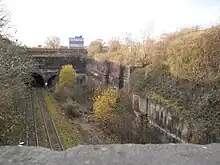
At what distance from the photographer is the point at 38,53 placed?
5378cm

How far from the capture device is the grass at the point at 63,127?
67.7ft

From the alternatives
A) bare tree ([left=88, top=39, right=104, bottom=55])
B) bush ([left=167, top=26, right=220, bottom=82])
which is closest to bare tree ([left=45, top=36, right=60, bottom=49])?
bare tree ([left=88, top=39, right=104, bottom=55])

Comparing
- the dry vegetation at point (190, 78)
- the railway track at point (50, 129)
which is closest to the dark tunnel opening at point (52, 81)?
the railway track at point (50, 129)

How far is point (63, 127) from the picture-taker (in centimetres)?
2475

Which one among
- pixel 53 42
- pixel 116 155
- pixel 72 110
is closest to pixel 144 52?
pixel 72 110

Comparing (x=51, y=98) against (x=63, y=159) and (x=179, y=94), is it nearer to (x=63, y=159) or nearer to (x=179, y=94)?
(x=179, y=94)

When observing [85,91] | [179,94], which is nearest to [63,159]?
[179,94]

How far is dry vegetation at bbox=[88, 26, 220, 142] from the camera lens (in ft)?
51.9

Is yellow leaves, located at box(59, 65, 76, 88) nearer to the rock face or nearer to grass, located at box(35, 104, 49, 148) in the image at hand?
grass, located at box(35, 104, 49, 148)

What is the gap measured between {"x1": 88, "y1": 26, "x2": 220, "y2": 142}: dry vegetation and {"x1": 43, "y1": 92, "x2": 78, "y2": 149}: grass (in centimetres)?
598

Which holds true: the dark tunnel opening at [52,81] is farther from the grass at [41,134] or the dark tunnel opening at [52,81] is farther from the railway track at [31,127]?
the grass at [41,134]

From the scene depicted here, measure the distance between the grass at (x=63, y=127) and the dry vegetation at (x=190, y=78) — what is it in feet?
19.6

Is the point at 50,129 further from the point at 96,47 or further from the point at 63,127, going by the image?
the point at 96,47

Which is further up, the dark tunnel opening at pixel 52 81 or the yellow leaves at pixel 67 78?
the yellow leaves at pixel 67 78
